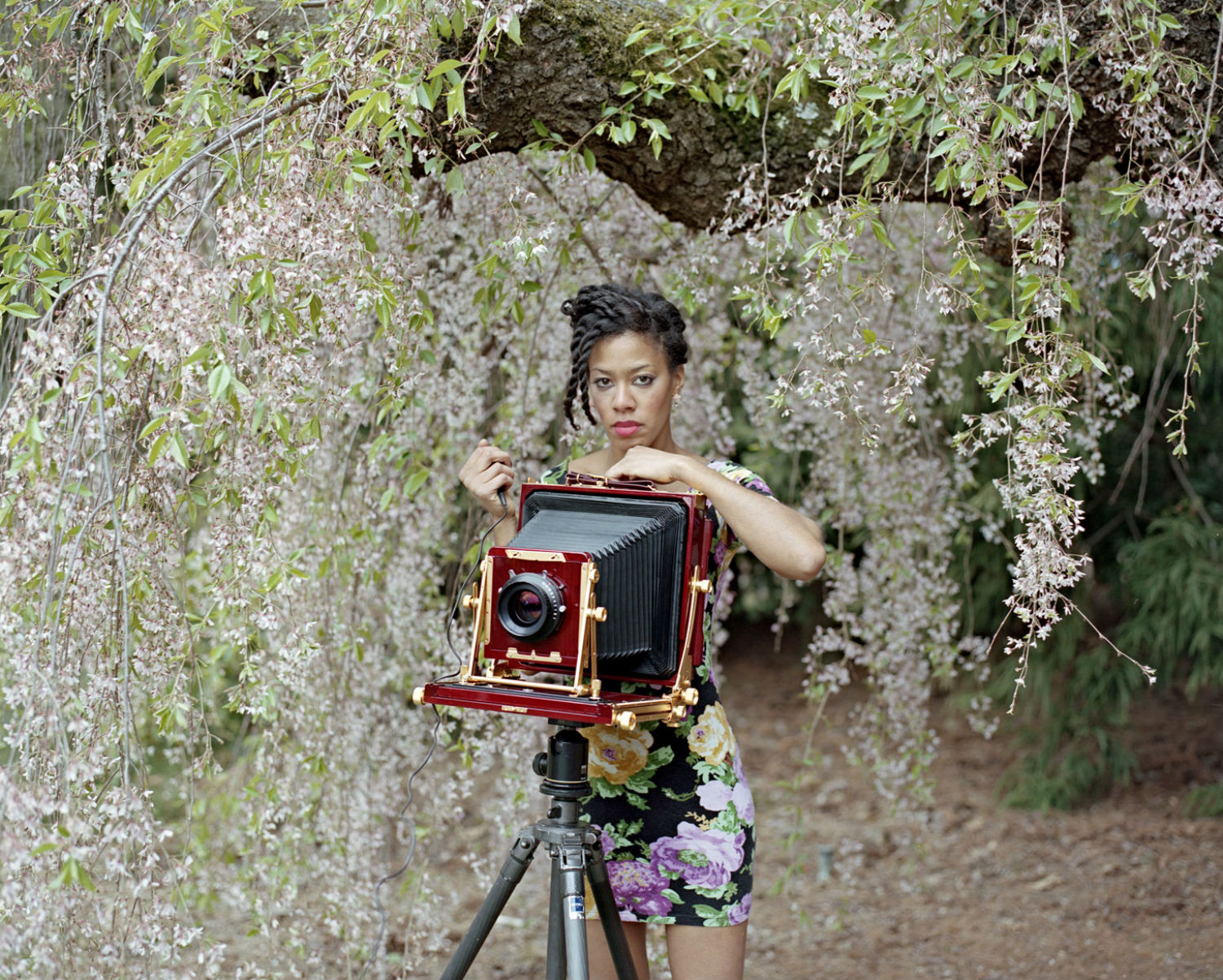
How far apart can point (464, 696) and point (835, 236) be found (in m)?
0.92

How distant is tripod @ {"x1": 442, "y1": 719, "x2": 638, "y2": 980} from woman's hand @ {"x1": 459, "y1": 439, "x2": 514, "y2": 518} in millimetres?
383

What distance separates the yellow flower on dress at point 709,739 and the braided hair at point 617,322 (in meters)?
0.57

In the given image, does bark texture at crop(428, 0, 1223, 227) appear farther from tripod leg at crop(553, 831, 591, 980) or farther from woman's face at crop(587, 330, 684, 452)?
tripod leg at crop(553, 831, 591, 980)

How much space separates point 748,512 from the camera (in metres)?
1.69

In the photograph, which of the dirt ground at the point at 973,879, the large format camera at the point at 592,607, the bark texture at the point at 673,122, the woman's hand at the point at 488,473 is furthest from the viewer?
the dirt ground at the point at 973,879

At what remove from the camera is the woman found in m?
1.83

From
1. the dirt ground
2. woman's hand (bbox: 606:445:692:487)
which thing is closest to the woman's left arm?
woman's hand (bbox: 606:445:692:487)

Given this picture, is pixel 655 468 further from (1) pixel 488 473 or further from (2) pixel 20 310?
(2) pixel 20 310

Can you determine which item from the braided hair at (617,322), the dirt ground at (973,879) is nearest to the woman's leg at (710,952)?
the braided hair at (617,322)

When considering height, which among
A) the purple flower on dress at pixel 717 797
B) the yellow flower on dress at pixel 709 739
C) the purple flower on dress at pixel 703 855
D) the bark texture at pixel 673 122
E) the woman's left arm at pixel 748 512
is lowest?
the purple flower on dress at pixel 703 855

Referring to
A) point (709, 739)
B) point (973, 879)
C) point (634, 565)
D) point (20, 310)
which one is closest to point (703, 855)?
point (709, 739)

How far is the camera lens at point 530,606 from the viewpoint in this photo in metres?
1.51

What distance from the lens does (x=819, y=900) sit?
4422mm

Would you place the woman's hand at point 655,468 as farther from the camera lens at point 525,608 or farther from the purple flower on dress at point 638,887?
the purple flower on dress at point 638,887
